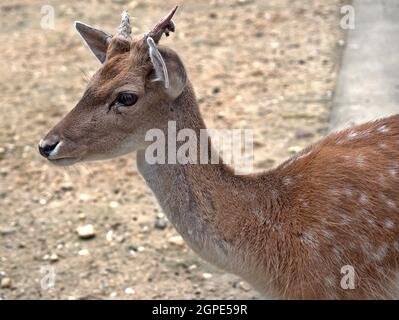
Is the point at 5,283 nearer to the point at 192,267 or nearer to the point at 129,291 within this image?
the point at 129,291

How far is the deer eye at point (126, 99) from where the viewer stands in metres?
3.42

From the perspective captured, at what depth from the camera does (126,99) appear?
11.2 ft

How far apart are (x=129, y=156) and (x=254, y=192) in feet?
8.61

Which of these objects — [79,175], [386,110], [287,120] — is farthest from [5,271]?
[386,110]

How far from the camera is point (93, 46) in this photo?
3822mm

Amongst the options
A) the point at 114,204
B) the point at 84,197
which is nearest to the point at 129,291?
the point at 114,204

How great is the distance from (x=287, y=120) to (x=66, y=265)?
7.86 feet

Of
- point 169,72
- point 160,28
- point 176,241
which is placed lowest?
point 176,241

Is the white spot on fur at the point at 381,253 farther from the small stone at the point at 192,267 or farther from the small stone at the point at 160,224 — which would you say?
the small stone at the point at 160,224

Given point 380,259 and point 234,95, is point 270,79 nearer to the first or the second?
point 234,95

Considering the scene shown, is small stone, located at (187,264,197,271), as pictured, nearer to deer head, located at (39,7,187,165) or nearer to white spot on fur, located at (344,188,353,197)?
deer head, located at (39,7,187,165)

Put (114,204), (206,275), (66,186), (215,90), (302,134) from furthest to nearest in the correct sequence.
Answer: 1. (215,90)
2. (302,134)
3. (66,186)
4. (114,204)
5. (206,275)

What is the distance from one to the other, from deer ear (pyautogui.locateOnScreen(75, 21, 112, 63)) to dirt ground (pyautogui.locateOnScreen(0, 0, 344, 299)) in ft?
3.84

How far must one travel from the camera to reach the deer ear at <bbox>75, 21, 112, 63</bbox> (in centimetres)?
377
